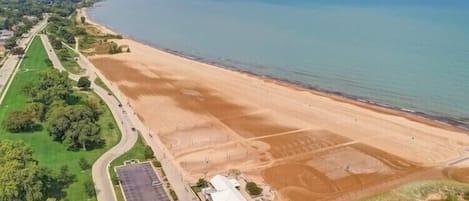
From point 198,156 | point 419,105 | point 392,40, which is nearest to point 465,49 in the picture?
point 392,40

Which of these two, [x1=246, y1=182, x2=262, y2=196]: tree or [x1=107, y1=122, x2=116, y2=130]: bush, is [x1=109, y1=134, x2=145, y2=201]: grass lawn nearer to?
[x1=107, y1=122, x2=116, y2=130]: bush

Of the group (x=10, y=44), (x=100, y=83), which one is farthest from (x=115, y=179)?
(x=10, y=44)

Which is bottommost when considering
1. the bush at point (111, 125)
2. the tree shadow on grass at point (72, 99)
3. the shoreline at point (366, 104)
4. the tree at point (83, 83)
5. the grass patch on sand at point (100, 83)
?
the bush at point (111, 125)

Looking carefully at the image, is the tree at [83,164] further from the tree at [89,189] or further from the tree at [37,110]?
the tree at [37,110]

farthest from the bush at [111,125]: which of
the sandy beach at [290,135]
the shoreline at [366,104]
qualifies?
the shoreline at [366,104]

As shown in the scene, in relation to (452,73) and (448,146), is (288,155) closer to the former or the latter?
(448,146)
